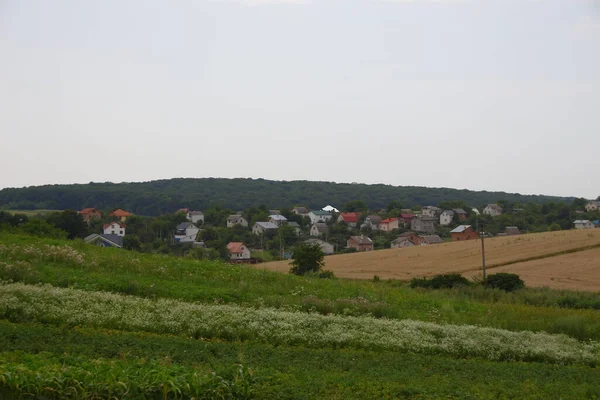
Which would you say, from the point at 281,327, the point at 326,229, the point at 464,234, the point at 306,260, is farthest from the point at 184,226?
the point at 281,327

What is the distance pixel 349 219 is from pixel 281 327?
110626mm

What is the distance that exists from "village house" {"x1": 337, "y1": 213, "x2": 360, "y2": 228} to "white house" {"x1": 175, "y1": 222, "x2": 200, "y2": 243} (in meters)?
33.0

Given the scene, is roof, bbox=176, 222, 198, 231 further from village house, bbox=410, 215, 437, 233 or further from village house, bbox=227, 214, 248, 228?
village house, bbox=410, 215, 437, 233

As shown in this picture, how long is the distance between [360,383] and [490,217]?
360 ft

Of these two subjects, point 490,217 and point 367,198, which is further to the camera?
point 367,198

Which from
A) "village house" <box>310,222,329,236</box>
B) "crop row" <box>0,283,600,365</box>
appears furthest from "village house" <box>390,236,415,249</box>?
"crop row" <box>0,283,600,365</box>

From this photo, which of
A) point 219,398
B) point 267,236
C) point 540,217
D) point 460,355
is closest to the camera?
point 219,398

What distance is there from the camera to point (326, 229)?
4405 inches

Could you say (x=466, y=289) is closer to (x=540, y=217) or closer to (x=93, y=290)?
(x=93, y=290)

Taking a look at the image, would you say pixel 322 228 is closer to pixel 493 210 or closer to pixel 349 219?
pixel 349 219

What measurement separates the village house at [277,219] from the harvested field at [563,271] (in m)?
62.3

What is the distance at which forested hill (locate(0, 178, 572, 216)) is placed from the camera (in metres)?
136

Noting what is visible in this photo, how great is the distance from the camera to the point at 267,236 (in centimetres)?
9956

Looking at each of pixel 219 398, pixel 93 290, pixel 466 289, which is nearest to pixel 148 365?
pixel 219 398
